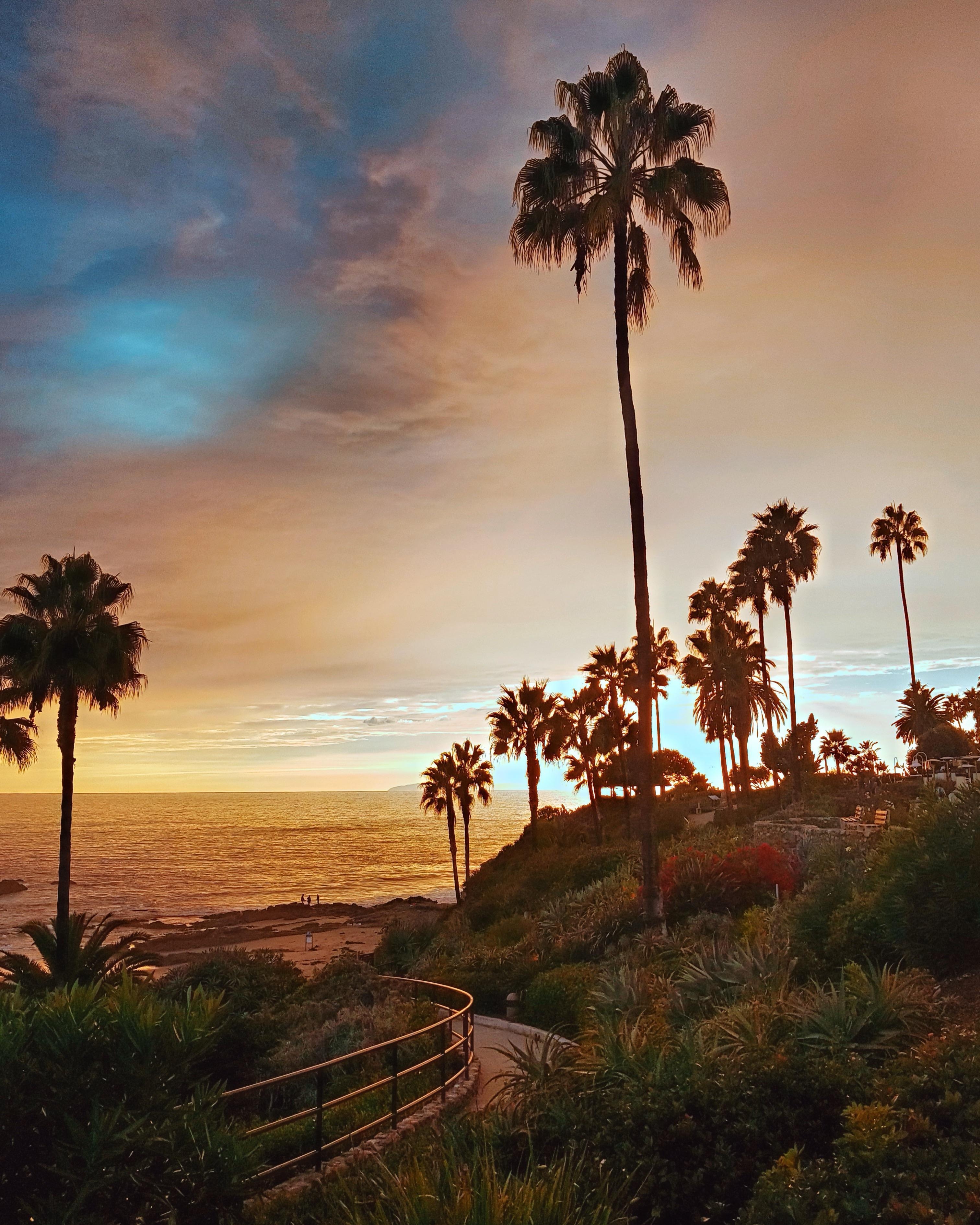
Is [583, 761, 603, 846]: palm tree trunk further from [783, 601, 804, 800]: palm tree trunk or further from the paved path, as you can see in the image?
the paved path

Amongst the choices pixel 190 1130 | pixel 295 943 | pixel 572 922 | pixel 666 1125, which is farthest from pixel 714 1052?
pixel 295 943

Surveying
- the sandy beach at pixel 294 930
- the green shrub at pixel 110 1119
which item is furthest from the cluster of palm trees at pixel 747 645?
the green shrub at pixel 110 1119

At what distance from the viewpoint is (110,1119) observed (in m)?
4.71

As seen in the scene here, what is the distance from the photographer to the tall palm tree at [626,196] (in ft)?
58.3

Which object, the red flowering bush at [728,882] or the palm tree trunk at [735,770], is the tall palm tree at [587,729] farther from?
the red flowering bush at [728,882]

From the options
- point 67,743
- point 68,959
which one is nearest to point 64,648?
point 67,743

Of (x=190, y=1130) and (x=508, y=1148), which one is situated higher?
(x=190, y=1130)

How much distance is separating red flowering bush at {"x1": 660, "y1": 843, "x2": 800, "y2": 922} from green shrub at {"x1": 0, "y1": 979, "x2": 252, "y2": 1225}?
49.0 ft

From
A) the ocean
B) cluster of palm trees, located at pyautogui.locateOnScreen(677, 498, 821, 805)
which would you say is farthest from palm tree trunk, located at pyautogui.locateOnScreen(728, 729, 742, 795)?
the ocean

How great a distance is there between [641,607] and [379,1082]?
36.4 feet

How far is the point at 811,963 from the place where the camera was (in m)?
11.3

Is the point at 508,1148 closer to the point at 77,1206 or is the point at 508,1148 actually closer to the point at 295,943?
the point at 77,1206

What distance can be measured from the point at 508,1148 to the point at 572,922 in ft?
45.4

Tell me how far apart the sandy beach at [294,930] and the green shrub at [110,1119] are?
129 ft
